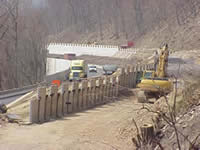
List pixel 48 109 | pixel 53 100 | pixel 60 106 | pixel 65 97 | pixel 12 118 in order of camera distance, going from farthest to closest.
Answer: pixel 65 97 < pixel 60 106 < pixel 53 100 < pixel 48 109 < pixel 12 118

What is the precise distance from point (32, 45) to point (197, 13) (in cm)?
3868

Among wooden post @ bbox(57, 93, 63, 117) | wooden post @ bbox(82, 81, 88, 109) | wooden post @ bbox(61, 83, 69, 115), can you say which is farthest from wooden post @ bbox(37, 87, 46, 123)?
wooden post @ bbox(82, 81, 88, 109)

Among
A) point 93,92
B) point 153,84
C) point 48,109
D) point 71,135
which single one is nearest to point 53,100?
point 48,109

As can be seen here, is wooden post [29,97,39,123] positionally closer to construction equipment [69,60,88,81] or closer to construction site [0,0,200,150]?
construction site [0,0,200,150]

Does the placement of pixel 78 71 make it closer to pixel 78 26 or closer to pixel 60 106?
pixel 60 106

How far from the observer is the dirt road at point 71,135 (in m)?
10.0

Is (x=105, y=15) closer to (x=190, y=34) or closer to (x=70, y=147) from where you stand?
(x=190, y=34)

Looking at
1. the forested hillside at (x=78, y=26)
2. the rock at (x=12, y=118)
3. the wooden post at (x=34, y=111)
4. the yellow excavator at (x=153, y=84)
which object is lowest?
the rock at (x=12, y=118)

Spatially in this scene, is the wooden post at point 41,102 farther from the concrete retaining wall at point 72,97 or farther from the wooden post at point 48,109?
the wooden post at point 48,109

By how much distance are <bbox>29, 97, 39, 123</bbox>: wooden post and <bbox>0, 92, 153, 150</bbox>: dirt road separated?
0.99 meters

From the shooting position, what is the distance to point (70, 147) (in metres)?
10.0

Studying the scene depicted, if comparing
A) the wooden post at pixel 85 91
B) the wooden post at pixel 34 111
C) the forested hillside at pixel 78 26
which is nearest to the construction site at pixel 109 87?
the wooden post at pixel 34 111

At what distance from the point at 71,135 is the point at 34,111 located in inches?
147

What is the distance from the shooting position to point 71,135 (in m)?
11.5
